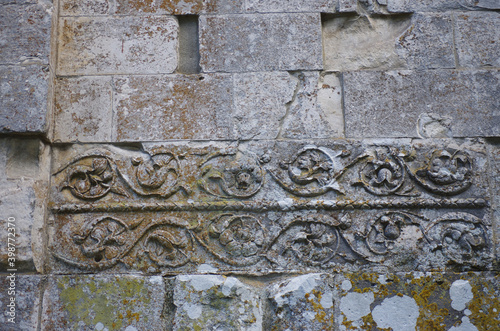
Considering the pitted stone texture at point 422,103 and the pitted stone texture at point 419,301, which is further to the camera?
the pitted stone texture at point 422,103

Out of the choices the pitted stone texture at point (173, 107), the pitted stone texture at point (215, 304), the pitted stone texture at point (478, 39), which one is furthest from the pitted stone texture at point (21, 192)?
the pitted stone texture at point (478, 39)

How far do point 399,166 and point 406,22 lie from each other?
909mm

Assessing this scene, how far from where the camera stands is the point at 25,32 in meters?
2.61

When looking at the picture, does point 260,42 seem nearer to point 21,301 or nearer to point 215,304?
point 215,304

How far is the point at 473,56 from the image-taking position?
9.07 ft

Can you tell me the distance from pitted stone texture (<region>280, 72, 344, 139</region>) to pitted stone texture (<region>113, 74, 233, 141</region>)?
1.19 feet

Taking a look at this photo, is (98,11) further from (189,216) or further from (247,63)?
(189,216)

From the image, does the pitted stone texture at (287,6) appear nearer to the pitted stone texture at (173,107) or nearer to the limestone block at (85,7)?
the pitted stone texture at (173,107)

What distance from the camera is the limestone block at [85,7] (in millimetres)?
2822

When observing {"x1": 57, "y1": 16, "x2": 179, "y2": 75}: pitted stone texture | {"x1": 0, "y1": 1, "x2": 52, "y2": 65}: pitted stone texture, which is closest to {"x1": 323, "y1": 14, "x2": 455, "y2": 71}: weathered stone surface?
{"x1": 57, "y1": 16, "x2": 179, "y2": 75}: pitted stone texture

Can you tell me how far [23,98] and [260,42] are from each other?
52.8 inches

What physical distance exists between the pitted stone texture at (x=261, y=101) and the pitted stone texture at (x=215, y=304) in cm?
82

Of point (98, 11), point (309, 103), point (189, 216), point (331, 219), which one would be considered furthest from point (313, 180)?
point (98, 11)

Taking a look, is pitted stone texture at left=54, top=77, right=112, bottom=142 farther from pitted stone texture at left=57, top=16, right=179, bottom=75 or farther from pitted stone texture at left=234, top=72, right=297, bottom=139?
pitted stone texture at left=234, top=72, right=297, bottom=139
